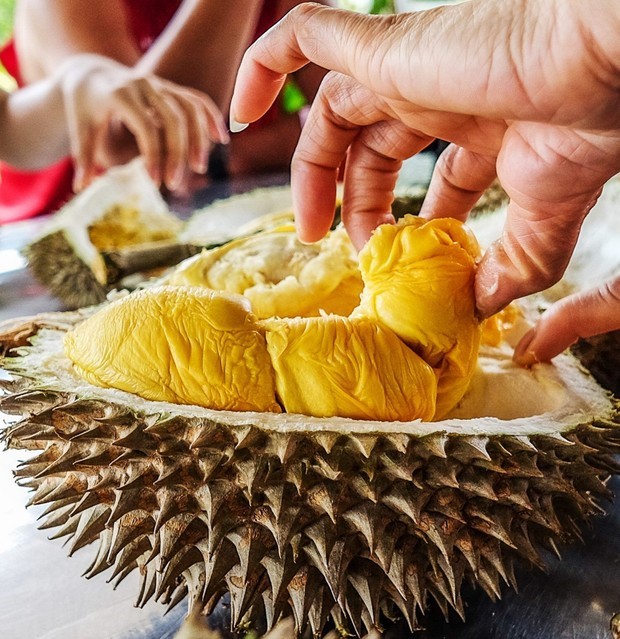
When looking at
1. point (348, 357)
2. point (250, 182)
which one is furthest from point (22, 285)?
point (348, 357)

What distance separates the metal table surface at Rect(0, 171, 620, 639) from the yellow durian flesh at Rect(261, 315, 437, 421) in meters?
0.28

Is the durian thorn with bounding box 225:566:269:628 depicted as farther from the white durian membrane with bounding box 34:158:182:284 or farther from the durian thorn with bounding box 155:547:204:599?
the white durian membrane with bounding box 34:158:182:284

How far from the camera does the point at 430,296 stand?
89 cm

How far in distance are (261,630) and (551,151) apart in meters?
0.70

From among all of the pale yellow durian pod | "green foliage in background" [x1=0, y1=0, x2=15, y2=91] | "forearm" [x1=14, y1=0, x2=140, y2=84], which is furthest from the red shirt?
the pale yellow durian pod

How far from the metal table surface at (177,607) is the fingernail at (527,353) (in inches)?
10.8

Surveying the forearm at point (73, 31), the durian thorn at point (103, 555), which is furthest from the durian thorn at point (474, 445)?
the forearm at point (73, 31)

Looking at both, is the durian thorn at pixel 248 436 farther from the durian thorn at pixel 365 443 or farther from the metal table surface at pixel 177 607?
the metal table surface at pixel 177 607

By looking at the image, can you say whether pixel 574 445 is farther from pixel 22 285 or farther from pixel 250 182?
pixel 250 182

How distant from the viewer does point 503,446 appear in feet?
2.58

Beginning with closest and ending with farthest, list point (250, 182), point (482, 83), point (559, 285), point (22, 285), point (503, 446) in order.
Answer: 1. point (482, 83)
2. point (503, 446)
3. point (559, 285)
4. point (22, 285)
5. point (250, 182)

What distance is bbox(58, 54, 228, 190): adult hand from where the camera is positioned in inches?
101

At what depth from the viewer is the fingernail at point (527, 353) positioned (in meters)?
1.02

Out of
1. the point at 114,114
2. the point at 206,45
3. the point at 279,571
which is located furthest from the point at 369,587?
the point at 206,45
